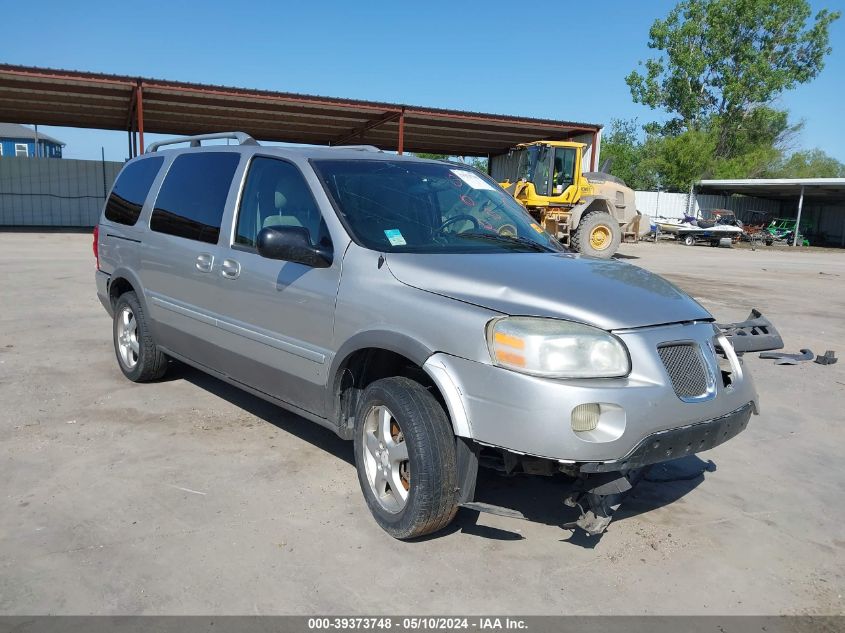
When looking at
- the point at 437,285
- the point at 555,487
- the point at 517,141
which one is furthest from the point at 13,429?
the point at 517,141

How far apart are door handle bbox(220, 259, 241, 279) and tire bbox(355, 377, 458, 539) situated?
1267 millimetres

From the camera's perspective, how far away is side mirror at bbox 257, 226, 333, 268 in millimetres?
3510

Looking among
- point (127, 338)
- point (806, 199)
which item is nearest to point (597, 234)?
point (127, 338)

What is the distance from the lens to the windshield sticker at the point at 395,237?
11.8 ft

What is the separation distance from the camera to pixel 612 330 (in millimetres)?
2887

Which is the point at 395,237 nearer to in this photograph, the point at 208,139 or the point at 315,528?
the point at 315,528

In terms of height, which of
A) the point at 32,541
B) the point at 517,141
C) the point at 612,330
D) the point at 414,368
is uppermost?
the point at 517,141

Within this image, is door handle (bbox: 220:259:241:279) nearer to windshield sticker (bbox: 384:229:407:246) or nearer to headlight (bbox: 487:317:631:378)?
windshield sticker (bbox: 384:229:407:246)

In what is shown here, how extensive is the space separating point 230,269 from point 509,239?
5.69 ft

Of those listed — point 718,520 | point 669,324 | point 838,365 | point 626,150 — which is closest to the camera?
point 669,324

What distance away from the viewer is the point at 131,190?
5.76 m

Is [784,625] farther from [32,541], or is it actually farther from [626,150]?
[626,150]

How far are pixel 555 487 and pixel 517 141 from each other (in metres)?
26.3

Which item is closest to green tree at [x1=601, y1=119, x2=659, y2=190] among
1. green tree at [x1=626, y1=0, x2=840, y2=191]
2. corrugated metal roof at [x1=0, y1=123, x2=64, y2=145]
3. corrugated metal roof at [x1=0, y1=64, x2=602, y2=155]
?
green tree at [x1=626, y1=0, x2=840, y2=191]
